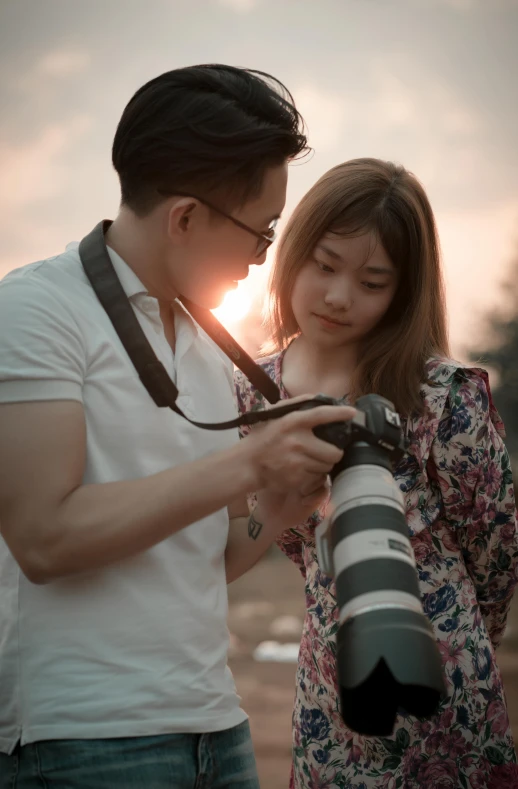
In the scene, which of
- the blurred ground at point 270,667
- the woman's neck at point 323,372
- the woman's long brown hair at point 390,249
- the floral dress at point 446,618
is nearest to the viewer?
the floral dress at point 446,618

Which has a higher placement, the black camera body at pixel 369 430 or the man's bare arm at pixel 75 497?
the black camera body at pixel 369 430

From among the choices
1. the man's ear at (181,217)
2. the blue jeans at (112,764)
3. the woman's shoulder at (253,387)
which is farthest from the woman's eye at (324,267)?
the blue jeans at (112,764)

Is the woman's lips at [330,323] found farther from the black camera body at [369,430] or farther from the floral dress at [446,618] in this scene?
the black camera body at [369,430]

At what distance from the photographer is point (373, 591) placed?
1.15 m

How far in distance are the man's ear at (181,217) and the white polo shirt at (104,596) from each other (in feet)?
0.34

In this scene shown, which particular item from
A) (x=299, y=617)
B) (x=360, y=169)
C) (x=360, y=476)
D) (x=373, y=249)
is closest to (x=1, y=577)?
(x=360, y=476)

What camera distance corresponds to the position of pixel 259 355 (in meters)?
2.45

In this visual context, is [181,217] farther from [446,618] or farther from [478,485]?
[446,618]

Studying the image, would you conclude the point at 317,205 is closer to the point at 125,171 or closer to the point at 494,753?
the point at 125,171

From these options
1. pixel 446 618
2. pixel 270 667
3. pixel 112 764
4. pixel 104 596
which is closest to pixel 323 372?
pixel 446 618

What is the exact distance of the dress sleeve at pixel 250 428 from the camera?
224 cm

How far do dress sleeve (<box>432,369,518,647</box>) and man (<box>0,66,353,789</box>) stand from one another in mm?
546

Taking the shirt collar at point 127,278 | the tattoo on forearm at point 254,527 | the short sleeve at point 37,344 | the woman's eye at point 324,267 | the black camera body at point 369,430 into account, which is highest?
the woman's eye at point 324,267

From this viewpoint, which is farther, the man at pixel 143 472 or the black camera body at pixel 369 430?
the black camera body at pixel 369 430
